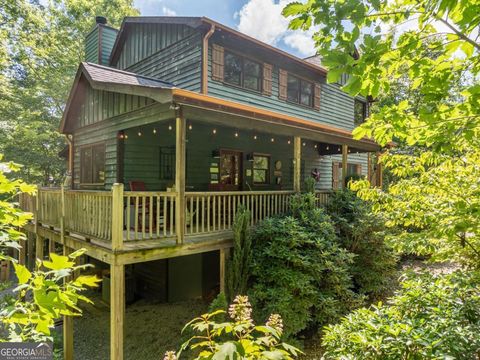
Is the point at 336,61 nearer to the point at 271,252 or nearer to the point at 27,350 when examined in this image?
the point at 27,350

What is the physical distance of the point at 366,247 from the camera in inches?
313

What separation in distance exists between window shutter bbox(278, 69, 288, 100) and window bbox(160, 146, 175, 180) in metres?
4.93

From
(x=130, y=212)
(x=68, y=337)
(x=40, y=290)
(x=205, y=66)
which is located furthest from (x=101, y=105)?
(x=40, y=290)

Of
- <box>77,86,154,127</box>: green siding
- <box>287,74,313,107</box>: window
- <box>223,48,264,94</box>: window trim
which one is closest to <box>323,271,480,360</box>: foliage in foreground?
<box>77,86,154,127</box>: green siding

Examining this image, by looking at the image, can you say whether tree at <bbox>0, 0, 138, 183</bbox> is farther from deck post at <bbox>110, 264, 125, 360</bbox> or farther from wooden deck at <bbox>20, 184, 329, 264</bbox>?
deck post at <bbox>110, 264, 125, 360</bbox>

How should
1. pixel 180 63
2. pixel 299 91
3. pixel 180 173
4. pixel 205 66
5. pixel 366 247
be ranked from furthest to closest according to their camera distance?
1. pixel 299 91
2. pixel 180 63
3. pixel 205 66
4. pixel 366 247
5. pixel 180 173

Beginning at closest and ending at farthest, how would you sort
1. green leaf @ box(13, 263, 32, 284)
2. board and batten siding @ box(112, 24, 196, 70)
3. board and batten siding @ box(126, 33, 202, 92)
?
green leaf @ box(13, 263, 32, 284) → board and batten siding @ box(126, 33, 202, 92) → board and batten siding @ box(112, 24, 196, 70)

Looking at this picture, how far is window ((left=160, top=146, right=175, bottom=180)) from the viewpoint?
9.23 meters

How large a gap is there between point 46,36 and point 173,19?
535 inches

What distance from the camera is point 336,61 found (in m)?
1.99

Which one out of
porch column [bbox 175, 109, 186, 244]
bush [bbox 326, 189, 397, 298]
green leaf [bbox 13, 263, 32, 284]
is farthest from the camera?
bush [bbox 326, 189, 397, 298]

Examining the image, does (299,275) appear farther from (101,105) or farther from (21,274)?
(101,105)

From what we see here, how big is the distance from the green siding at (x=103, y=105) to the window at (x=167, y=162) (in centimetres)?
184

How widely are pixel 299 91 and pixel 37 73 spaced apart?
18551 millimetres
